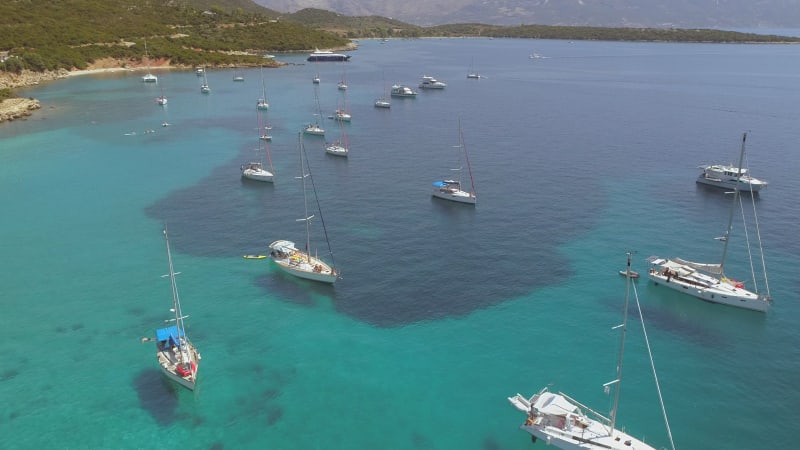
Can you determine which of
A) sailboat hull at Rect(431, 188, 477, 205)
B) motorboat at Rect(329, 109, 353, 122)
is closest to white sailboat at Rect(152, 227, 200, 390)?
sailboat hull at Rect(431, 188, 477, 205)

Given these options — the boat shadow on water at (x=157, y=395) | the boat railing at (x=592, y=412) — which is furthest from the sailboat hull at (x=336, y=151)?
the boat railing at (x=592, y=412)

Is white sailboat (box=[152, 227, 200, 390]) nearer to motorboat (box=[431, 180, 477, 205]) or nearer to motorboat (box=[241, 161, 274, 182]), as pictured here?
motorboat (box=[431, 180, 477, 205])

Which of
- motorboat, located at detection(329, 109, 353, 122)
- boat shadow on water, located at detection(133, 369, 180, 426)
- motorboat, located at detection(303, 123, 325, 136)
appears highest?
motorboat, located at detection(329, 109, 353, 122)

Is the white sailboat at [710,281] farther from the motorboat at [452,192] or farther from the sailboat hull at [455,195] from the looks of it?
the motorboat at [452,192]

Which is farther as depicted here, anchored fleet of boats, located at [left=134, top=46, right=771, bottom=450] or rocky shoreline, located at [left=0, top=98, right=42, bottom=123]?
rocky shoreline, located at [left=0, top=98, right=42, bottom=123]

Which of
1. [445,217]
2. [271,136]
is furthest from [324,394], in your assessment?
[271,136]

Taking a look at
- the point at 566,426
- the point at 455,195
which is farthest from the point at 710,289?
the point at 455,195

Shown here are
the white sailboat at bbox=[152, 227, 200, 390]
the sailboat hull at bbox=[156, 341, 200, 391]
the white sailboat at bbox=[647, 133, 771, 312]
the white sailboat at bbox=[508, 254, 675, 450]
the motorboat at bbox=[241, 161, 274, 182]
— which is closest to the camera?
the white sailboat at bbox=[508, 254, 675, 450]
